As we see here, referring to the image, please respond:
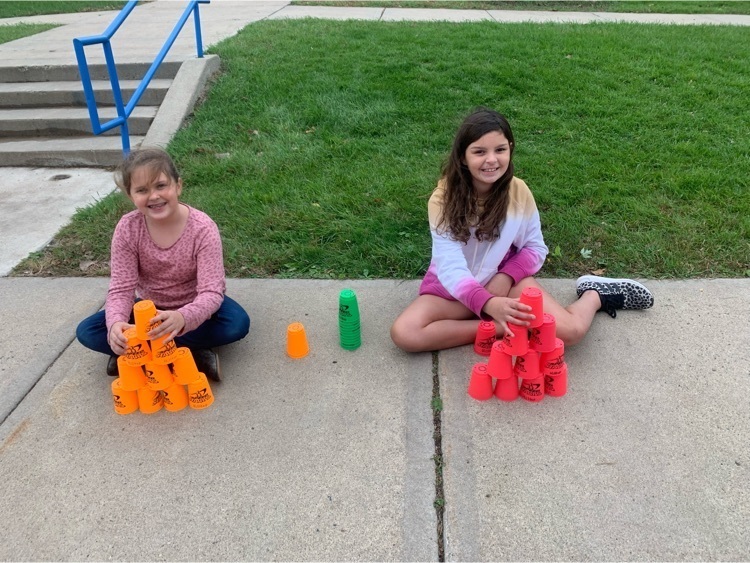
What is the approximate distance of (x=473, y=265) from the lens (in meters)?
3.08

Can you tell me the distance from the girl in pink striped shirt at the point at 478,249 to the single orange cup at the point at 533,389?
0.32 meters

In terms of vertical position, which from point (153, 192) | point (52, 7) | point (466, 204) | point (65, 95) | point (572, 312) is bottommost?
point (52, 7)

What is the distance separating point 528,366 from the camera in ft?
8.34

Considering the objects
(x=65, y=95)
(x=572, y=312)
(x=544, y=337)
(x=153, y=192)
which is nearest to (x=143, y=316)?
(x=153, y=192)

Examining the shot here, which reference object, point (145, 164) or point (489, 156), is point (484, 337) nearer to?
point (489, 156)

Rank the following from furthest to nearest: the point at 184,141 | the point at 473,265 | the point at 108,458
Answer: the point at 184,141 < the point at 473,265 < the point at 108,458

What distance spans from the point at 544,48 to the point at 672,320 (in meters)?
5.07

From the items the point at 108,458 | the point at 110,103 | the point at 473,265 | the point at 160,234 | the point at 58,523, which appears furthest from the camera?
the point at 110,103

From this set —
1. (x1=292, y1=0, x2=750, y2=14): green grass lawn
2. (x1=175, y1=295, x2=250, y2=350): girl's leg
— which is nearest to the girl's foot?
(x1=175, y1=295, x2=250, y2=350): girl's leg

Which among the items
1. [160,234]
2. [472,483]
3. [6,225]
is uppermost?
[160,234]

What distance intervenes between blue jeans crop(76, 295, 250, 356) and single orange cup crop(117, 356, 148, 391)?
12.2 inches

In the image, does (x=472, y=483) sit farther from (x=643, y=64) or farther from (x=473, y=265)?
(x=643, y=64)

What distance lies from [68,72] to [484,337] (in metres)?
6.45

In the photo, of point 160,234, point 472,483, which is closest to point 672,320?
point 472,483
